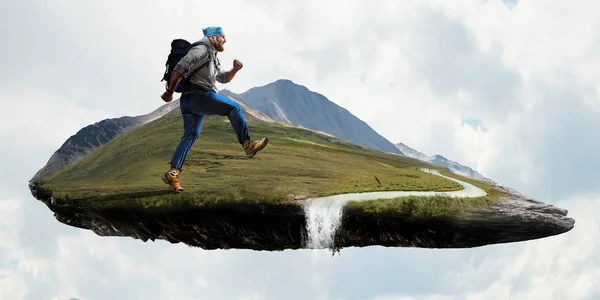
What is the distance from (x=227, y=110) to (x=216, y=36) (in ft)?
6.43

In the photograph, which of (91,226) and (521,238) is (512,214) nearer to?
(521,238)

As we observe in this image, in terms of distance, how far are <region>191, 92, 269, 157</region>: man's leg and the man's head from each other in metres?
1.30

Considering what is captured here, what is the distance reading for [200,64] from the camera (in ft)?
45.8

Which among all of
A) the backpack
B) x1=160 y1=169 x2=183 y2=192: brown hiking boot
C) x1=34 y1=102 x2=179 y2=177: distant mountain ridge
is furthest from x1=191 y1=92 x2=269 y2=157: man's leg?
x1=34 y1=102 x2=179 y2=177: distant mountain ridge

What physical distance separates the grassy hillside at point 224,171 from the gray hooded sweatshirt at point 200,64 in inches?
156

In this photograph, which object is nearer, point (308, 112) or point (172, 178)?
point (172, 178)

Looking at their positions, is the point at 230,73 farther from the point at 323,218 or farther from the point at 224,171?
the point at 224,171

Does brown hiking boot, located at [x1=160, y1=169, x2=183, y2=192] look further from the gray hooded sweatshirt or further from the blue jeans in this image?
the gray hooded sweatshirt

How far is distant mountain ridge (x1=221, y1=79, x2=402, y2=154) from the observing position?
63.8m

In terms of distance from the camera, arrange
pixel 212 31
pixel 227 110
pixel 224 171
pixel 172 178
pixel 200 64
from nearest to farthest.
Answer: pixel 200 64, pixel 227 110, pixel 212 31, pixel 172 178, pixel 224 171

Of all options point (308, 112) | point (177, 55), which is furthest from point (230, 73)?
point (308, 112)

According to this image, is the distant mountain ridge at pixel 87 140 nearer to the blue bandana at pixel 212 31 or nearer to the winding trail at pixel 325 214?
the blue bandana at pixel 212 31

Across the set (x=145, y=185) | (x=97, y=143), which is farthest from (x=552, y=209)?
(x=97, y=143)

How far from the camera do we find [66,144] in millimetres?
25562
